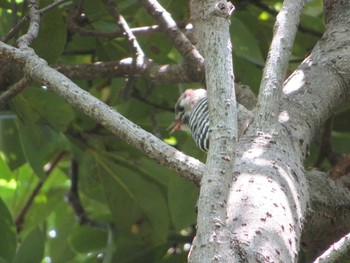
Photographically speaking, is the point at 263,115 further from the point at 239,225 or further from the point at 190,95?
the point at 190,95

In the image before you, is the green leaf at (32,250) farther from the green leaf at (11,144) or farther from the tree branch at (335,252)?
the tree branch at (335,252)

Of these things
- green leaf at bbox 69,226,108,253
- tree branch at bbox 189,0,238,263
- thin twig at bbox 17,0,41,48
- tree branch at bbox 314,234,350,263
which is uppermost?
thin twig at bbox 17,0,41,48

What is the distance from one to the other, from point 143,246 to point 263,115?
1.93 m

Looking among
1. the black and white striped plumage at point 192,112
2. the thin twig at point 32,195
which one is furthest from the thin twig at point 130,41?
the thin twig at point 32,195

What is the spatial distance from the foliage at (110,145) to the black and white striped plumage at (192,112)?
69mm

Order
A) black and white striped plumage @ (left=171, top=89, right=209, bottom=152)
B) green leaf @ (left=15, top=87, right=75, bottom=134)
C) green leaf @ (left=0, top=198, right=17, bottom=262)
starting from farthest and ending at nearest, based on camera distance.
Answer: black and white striped plumage @ (left=171, top=89, right=209, bottom=152) → green leaf @ (left=15, top=87, right=75, bottom=134) → green leaf @ (left=0, top=198, right=17, bottom=262)

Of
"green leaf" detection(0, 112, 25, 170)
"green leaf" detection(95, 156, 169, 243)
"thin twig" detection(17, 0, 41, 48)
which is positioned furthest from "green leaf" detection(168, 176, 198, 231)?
"thin twig" detection(17, 0, 41, 48)

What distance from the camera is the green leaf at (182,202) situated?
3896mm

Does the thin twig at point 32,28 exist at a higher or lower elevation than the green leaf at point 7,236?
higher

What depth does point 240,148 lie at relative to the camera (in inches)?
96.8

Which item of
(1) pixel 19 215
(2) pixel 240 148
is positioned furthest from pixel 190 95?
(2) pixel 240 148

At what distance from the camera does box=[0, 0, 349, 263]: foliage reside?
12.8 ft

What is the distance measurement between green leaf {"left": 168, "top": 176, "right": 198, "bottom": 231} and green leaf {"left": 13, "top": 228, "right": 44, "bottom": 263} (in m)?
0.68

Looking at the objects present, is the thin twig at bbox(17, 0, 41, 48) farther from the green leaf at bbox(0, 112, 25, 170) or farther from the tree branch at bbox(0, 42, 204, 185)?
the green leaf at bbox(0, 112, 25, 170)
